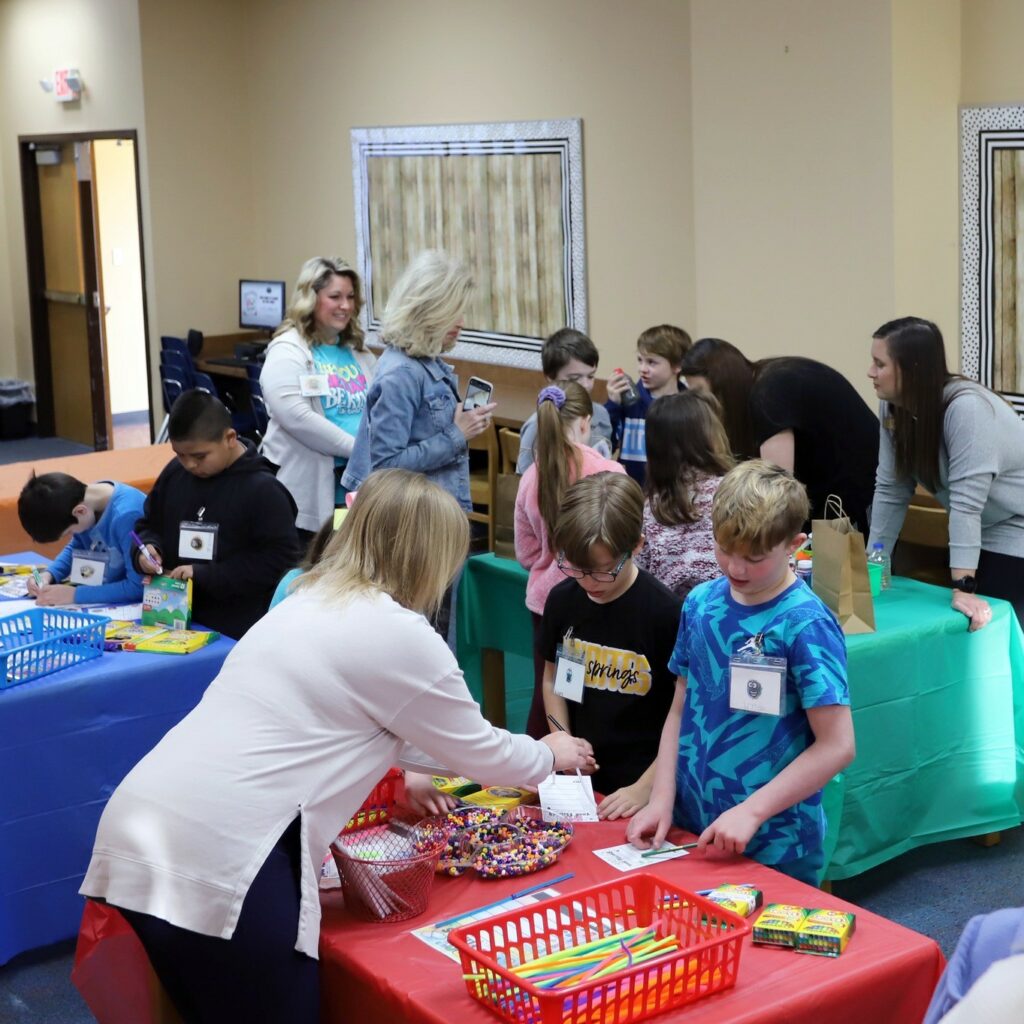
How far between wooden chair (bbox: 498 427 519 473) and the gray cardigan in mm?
2384

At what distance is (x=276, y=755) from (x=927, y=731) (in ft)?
6.24

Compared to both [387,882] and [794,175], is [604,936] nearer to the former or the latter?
[387,882]

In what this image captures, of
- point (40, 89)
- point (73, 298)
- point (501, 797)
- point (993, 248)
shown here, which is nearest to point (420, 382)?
point (501, 797)

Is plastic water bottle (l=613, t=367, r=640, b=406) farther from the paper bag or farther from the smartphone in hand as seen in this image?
the smartphone in hand

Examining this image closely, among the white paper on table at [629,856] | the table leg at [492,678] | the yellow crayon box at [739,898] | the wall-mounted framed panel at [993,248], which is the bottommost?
the table leg at [492,678]

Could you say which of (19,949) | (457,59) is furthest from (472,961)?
(457,59)

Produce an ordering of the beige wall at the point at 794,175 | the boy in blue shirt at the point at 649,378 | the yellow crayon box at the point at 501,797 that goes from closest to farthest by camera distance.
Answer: the yellow crayon box at the point at 501,797 < the beige wall at the point at 794,175 < the boy in blue shirt at the point at 649,378

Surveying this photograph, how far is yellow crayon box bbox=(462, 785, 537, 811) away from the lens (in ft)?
Answer: 7.49

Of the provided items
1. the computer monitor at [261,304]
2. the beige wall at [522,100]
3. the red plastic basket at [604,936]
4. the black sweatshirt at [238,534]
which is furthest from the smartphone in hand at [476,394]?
the computer monitor at [261,304]

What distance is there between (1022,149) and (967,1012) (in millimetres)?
3832

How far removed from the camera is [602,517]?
7.59 ft

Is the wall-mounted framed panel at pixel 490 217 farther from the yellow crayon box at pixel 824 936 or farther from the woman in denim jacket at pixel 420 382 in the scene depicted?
the yellow crayon box at pixel 824 936

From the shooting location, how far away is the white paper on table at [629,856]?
2.04 m

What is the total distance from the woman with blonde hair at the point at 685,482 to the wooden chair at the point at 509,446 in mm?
2578
